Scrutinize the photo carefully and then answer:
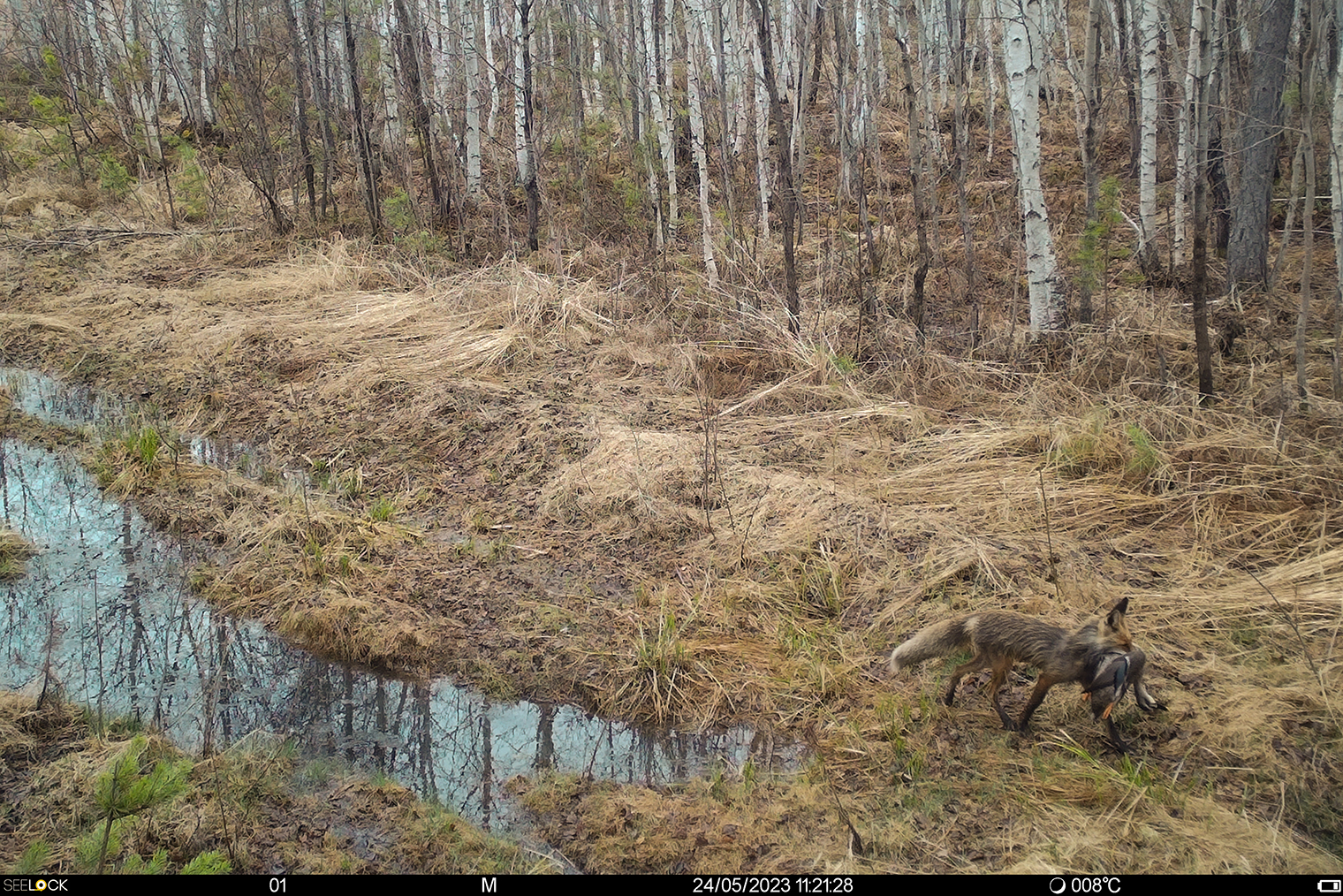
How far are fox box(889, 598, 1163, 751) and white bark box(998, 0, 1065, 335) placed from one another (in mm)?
3997

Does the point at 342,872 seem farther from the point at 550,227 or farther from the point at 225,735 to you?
the point at 550,227

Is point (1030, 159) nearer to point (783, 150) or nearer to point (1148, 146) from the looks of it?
point (783, 150)

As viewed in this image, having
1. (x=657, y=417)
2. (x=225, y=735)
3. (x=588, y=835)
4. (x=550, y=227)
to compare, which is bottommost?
(x=588, y=835)

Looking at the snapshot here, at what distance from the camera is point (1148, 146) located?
8.59m

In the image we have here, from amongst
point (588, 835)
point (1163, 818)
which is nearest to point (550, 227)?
point (588, 835)

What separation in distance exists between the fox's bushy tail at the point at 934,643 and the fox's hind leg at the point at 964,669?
8cm

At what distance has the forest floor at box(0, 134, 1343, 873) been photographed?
3.69 m

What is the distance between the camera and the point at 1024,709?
416 cm

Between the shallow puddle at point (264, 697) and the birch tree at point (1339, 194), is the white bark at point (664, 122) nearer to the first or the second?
the birch tree at point (1339, 194)

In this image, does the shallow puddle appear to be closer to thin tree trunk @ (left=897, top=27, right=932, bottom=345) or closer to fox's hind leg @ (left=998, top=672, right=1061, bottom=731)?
fox's hind leg @ (left=998, top=672, right=1061, bottom=731)

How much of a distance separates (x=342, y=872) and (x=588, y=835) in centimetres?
96

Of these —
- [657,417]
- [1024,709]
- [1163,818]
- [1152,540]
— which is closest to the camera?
[1163,818]
